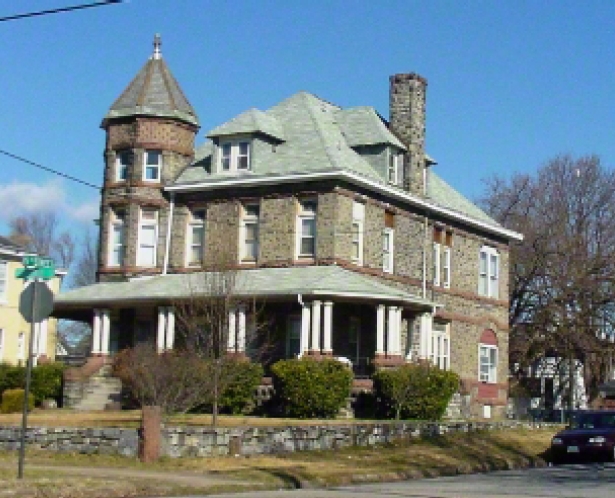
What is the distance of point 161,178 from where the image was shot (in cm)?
3938

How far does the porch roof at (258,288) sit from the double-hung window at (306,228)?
73 cm

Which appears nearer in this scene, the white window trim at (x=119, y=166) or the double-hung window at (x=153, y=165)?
the double-hung window at (x=153, y=165)

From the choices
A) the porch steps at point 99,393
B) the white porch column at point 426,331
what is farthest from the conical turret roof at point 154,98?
the white porch column at point 426,331

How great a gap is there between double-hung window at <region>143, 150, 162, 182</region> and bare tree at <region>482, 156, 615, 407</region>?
22524 mm

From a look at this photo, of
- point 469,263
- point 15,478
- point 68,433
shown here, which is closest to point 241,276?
point 469,263

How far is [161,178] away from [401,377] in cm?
1211

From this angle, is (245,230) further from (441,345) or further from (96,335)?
(441,345)

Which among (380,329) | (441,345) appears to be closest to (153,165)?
(380,329)

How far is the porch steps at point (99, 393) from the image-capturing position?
36.0 metres

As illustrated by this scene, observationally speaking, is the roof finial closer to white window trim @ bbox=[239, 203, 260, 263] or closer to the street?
white window trim @ bbox=[239, 203, 260, 263]

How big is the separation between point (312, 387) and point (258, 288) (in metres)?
4.17

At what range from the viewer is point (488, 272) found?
149 feet

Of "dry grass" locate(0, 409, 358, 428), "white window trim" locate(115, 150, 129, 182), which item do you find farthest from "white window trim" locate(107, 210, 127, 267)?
"dry grass" locate(0, 409, 358, 428)

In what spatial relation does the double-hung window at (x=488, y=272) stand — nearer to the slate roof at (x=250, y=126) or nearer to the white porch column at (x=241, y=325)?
the slate roof at (x=250, y=126)
